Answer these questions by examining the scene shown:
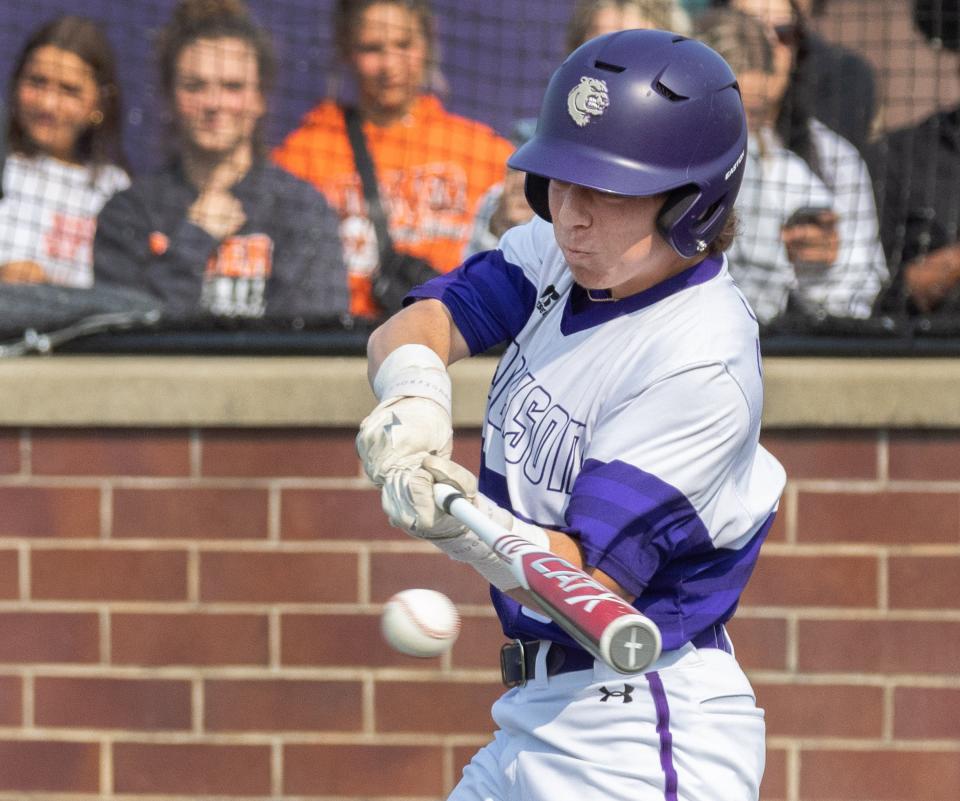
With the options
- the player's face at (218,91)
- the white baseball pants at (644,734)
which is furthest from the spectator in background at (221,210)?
the white baseball pants at (644,734)

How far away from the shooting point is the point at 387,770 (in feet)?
12.3

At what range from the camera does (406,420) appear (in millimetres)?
2104

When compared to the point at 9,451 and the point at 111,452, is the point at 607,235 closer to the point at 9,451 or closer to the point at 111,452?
the point at 111,452

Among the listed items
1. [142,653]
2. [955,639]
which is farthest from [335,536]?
[955,639]

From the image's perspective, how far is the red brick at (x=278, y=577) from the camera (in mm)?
3695

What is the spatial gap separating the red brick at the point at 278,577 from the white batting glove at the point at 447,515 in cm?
167

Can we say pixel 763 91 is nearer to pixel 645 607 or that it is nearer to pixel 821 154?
pixel 821 154

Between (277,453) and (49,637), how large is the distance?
72 cm

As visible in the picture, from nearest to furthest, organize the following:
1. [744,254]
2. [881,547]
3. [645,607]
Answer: [645,607] → [881,547] → [744,254]

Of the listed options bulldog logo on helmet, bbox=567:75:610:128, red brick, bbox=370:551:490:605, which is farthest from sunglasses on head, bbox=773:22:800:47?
bulldog logo on helmet, bbox=567:75:610:128

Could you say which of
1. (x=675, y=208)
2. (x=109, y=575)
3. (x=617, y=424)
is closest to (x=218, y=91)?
(x=109, y=575)

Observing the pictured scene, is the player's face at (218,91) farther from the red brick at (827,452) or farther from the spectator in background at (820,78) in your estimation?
the red brick at (827,452)

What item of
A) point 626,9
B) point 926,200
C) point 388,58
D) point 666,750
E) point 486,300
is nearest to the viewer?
point 666,750

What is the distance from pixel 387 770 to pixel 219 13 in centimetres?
201
